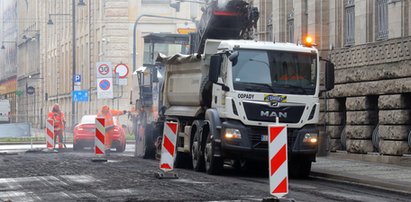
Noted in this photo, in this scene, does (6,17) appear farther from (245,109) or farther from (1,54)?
(245,109)

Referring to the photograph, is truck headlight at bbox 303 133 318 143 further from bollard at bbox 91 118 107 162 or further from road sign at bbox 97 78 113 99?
road sign at bbox 97 78 113 99

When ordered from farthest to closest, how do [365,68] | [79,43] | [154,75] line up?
[79,43], [154,75], [365,68]

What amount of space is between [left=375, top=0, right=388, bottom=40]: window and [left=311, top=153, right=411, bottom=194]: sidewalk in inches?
131

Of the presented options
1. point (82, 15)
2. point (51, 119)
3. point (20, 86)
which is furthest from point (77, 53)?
point (51, 119)

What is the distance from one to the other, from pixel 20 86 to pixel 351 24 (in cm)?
9244

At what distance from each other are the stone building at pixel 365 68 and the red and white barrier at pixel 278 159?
11244 mm

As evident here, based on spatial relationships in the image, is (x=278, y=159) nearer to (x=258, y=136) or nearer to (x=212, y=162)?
(x=258, y=136)

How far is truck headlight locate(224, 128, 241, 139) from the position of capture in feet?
74.1

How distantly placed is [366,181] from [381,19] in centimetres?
919

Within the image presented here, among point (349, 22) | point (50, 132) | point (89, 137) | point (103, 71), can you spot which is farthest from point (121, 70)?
point (349, 22)

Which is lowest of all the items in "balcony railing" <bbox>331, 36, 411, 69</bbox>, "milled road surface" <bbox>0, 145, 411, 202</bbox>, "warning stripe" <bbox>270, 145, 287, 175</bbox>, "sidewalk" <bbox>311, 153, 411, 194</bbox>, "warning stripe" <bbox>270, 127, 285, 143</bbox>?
"sidewalk" <bbox>311, 153, 411, 194</bbox>

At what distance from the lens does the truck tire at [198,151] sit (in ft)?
78.9

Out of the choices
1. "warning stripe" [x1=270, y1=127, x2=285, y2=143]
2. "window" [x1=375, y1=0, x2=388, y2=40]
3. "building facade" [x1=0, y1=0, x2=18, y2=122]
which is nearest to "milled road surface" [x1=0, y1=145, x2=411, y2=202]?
"warning stripe" [x1=270, y1=127, x2=285, y2=143]

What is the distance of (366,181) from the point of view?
68.4 ft
